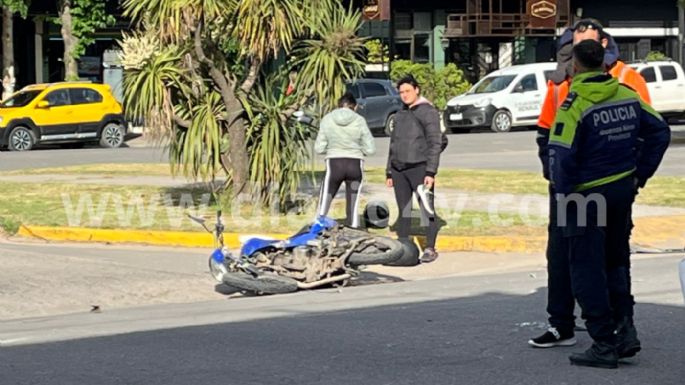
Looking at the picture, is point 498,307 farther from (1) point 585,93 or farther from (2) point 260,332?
(1) point 585,93

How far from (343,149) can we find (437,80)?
28.0 m

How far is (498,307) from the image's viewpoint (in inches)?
394

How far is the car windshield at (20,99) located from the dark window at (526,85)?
13208 mm

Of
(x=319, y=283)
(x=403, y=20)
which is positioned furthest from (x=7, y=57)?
(x=319, y=283)

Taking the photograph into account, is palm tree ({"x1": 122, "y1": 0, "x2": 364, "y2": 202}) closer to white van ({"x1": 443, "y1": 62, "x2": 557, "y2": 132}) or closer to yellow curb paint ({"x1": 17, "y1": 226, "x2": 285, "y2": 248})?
yellow curb paint ({"x1": 17, "y1": 226, "x2": 285, "y2": 248})

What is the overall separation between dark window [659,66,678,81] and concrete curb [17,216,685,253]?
24.1 m

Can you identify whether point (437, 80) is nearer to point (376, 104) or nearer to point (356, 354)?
point (376, 104)

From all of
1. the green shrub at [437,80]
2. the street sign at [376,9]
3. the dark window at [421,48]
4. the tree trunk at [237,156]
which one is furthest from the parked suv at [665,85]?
the tree trunk at [237,156]

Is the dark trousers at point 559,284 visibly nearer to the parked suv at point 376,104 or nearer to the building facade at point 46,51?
the parked suv at point 376,104

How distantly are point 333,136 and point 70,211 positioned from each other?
4.42 m

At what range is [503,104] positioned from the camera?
A: 36562 mm

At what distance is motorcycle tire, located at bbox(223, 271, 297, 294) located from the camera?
1122 cm

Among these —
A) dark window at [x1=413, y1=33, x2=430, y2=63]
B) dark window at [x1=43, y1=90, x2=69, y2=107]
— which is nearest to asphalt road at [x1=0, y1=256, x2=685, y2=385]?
dark window at [x1=43, y1=90, x2=69, y2=107]

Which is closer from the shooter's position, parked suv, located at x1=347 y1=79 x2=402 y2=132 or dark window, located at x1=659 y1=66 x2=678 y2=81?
parked suv, located at x1=347 y1=79 x2=402 y2=132
